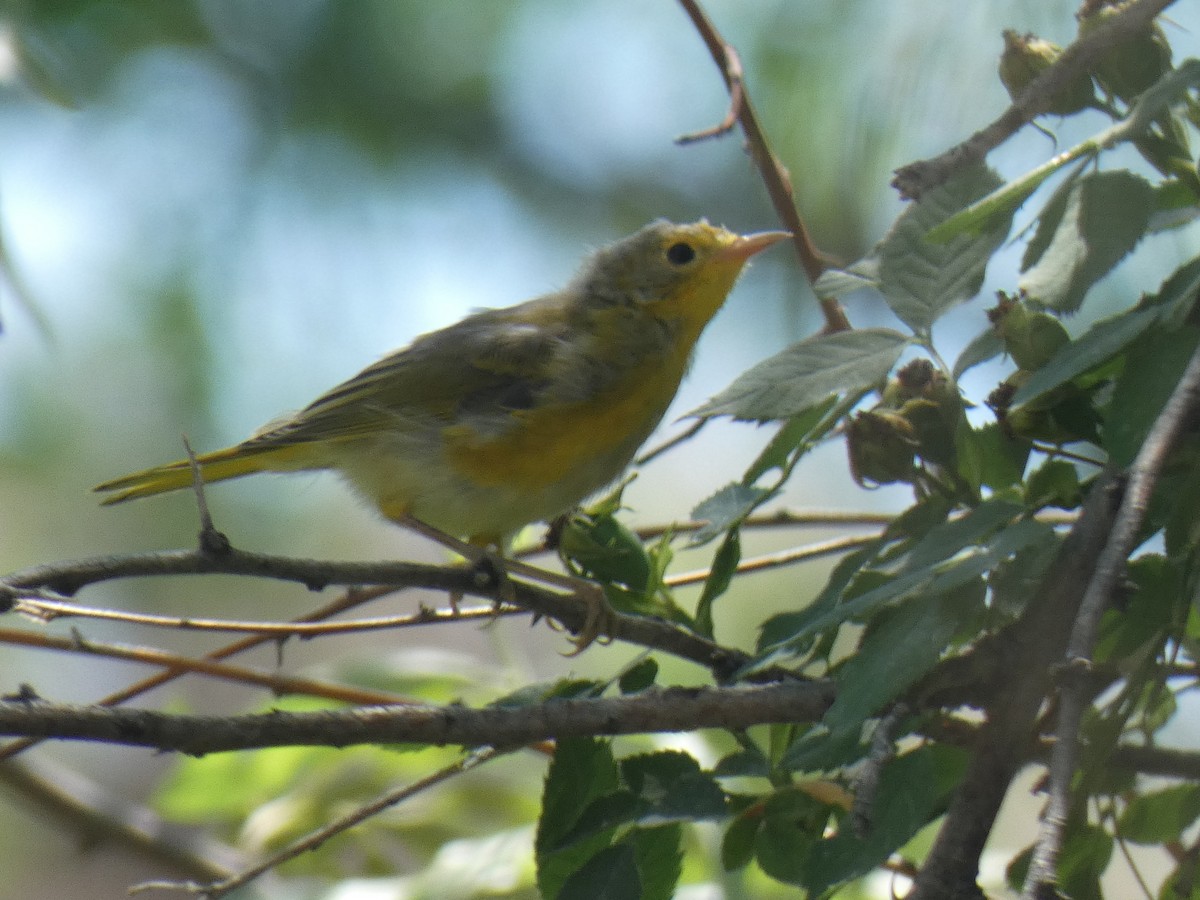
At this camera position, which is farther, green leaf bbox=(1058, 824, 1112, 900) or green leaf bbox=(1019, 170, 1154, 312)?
green leaf bbox=(1058, 824, 1112, 900)

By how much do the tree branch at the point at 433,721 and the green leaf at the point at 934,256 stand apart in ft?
1.55

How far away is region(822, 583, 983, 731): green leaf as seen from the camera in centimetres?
121

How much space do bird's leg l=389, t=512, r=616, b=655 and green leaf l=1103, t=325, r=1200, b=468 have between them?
28.2 inches

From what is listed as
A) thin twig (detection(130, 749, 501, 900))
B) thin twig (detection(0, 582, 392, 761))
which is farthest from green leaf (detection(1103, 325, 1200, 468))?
thin twig (detection(0, 582, 392, 761))

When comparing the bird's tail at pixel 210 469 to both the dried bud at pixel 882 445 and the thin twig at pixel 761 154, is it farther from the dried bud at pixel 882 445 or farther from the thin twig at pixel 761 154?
the dried bud at pixel 882 445

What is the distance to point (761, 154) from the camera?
2.03 metres

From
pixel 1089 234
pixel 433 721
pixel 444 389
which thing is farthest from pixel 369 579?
pixel 444 389

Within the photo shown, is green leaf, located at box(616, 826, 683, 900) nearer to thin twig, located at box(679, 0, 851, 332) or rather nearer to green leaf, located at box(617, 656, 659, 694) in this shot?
green leaf, located at box(617, 656, 659, 694)

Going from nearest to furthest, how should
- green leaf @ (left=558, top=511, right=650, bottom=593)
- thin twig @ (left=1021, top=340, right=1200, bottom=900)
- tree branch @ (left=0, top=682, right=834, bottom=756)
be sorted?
thin twig @ (left=1021, top=340, right=1200, bottom=900) → tree branch @ (left=0, top=682, right=834, bottom=756) → green leaf @ (left=558, top=511, right=650, bottom=593)

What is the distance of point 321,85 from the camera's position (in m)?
3.70

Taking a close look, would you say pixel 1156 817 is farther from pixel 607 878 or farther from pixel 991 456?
pixel 607 878

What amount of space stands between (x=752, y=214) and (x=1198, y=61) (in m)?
2.70

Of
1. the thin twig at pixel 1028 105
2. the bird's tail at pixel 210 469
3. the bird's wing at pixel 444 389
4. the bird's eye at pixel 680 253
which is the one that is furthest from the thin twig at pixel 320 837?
the bird's eye at pixel 680 253

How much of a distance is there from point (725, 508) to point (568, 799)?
404mm
